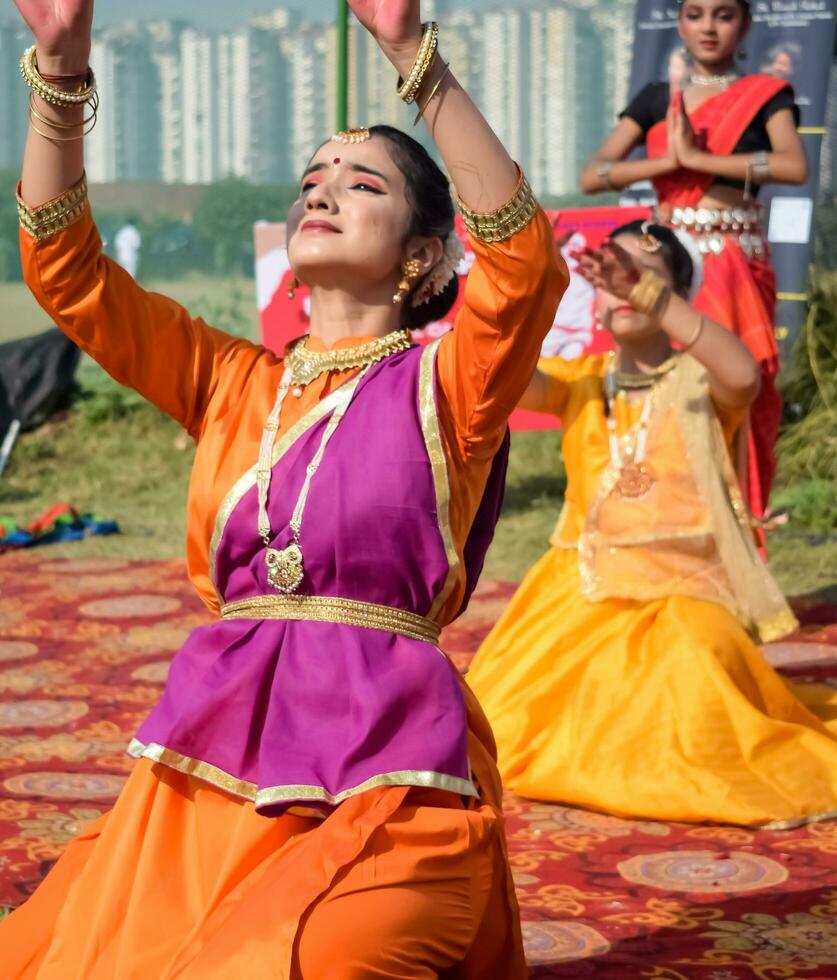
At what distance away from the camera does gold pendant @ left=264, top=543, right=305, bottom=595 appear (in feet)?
6.85

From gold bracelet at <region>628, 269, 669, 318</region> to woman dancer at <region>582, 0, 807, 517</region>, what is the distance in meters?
1.56

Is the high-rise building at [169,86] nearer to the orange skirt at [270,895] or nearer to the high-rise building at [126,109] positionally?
the high-rise building at [126,109]

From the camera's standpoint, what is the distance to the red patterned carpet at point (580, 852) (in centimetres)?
267

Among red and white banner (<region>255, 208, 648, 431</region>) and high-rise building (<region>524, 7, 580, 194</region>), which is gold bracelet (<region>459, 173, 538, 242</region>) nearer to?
red and white banner (<region>255, 208, 648, 431</region>)

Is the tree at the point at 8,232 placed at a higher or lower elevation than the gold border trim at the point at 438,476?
lower

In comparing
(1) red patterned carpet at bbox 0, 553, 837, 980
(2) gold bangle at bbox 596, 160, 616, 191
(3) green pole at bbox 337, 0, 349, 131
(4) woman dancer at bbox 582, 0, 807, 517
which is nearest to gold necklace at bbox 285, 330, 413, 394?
(1) red patterned carpet at bbox 0, 553, 837, 980

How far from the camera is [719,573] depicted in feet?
12.5

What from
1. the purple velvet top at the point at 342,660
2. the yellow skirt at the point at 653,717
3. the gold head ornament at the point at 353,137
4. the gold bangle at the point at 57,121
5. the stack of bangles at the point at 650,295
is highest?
the gold bangle at the point at 57,121

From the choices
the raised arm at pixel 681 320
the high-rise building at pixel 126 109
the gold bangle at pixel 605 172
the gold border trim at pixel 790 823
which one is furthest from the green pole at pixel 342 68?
the gold border trim at pixel 790 823

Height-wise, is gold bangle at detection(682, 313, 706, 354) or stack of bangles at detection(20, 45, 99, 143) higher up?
stack of bangles at detection(20, 45, 99, 143)

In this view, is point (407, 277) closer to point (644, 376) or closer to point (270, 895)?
point (270, 895)

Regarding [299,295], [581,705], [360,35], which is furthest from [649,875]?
[360,35]

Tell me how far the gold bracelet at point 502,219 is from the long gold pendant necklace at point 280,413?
1.11 ft

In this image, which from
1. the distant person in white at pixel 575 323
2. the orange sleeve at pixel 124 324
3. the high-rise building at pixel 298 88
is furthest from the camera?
the high-rise building at pixel 298 88
